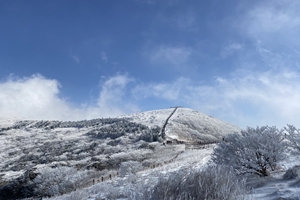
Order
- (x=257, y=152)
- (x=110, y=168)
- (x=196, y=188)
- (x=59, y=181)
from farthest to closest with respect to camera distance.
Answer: (x=110, y=168) < (x=59, y=181) < (x=257, y=152) < (x=196, y=188)

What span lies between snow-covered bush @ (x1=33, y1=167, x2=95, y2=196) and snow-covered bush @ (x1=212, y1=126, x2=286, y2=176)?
1551 centimetres

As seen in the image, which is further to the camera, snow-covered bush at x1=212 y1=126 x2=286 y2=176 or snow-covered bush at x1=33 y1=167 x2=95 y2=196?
snow-covered bush at x1=33 y1=167 x2=95 y2=196

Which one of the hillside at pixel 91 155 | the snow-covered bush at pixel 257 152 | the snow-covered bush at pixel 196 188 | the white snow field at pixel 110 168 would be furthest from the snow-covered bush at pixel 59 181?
the snow-covered bush at pixel 196 188

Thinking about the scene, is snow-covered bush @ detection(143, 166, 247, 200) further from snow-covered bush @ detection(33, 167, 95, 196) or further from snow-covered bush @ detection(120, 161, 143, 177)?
snow-covered bush @ detection(33, 167, 95, 196)

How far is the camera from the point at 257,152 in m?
10.7

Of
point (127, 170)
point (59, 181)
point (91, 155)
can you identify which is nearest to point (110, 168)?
point (59, 181)

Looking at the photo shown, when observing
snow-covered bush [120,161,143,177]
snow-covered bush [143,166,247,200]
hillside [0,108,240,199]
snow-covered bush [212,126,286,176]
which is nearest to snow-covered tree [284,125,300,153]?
snow-covered bush [212,126,286,176]

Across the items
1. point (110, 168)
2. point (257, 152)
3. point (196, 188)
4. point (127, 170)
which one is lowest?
point (110, 168)

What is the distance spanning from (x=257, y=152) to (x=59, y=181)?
20.1 metres

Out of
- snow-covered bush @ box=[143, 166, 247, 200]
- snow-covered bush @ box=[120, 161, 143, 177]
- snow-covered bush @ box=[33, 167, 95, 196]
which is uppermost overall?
snow-covered bush @ box=[143, 166, 247, 200]

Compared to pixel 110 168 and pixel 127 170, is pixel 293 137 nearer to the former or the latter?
pixel 127 170

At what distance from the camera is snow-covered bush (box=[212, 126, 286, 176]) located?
10.6m

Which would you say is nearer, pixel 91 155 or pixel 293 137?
pixel 293 137

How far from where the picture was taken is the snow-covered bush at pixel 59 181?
22297mm
